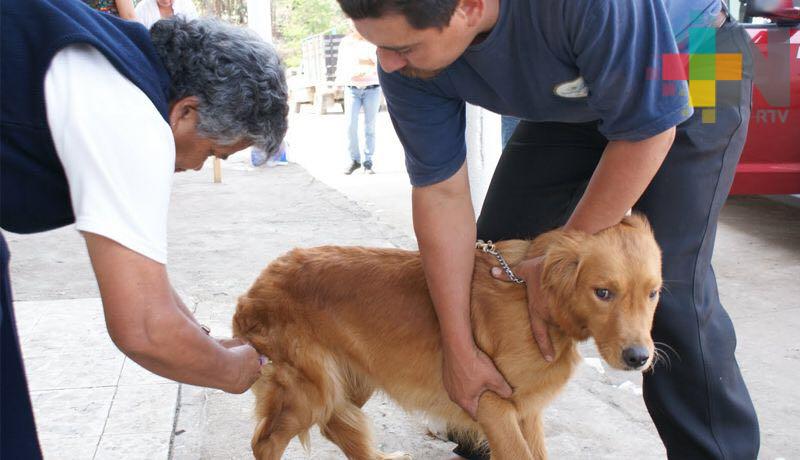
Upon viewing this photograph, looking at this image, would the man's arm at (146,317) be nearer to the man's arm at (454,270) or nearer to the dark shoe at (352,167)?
the man's arm at (454,270)

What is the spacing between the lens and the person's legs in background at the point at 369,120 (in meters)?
10.2

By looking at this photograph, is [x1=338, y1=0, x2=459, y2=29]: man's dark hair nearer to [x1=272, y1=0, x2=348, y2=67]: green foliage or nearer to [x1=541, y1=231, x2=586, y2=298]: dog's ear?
[x1=541, y1=231, x2=586, y2=298]: dog's ear

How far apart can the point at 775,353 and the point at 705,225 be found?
7.10ft

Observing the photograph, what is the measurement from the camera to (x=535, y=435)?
2812mm

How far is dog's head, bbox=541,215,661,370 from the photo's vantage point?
223 centimetres

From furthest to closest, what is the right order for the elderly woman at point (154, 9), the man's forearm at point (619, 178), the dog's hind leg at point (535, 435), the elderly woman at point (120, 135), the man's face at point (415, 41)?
the elderly woman at point (154, 9)
the dog's hind leg at point (535, 435)
the man's forearm at point (619, 178)
the man's face at point (415, 41)
the elderly woman at point (120, 135)

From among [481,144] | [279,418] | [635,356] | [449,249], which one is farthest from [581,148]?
[481,144]

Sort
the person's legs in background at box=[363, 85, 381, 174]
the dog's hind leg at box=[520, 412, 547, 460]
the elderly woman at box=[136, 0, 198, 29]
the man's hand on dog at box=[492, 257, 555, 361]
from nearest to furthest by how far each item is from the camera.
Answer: the man's hand on dog at box=[492, 257, 555, 361] < the dog's hind leg at box=[520, 412, 547, 460] < the elderly woman at box=[136, 0, 198, 29] < the person's legs in background at box=[363, 85, 381, 174]

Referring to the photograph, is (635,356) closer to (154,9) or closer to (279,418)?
(279,418)

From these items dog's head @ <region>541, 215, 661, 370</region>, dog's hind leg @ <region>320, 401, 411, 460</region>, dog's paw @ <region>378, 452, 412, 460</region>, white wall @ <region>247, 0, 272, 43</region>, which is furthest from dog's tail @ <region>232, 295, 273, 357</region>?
white wall @ <region>247, 0, 272, 43</region>

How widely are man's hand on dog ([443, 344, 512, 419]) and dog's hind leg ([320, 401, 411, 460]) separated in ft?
1.89

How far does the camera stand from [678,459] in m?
2.40

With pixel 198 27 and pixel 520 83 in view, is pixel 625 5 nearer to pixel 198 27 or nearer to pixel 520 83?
pixel 520 83

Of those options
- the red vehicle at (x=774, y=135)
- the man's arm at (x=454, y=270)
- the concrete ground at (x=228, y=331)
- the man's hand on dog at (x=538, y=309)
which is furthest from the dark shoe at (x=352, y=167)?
the man's hand on dog at (x=538, y=309)
